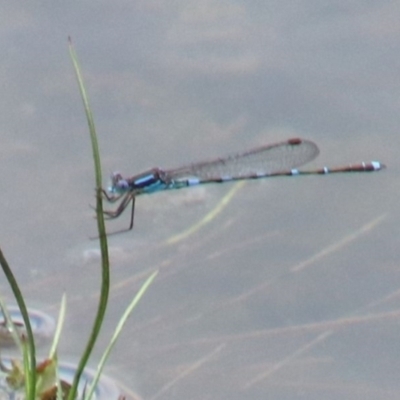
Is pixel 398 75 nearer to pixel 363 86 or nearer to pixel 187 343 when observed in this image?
pixel 363 86

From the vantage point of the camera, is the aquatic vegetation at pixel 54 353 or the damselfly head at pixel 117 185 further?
the damselfly head at pixel 117 185

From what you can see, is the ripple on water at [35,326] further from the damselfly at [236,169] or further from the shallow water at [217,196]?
the damselfly at [236,169]

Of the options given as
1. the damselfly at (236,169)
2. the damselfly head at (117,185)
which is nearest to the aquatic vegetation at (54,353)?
the damselfly head at (117,185)

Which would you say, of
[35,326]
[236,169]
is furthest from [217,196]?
[35,326]

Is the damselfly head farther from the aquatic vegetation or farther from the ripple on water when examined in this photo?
the aquatic vegetation

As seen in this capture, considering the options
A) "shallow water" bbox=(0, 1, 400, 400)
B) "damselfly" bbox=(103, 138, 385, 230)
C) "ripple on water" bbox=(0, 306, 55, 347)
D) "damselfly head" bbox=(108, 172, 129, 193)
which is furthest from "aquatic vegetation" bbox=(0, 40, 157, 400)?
"damselfly" bbox=(103, 138, 385, 230)

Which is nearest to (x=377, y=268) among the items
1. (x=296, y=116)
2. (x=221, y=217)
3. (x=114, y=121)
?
(x=221, y=217)

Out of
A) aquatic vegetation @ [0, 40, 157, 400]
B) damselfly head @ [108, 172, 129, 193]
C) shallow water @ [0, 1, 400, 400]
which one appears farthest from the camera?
damselfly head @ [108, 172, 129, 193]
